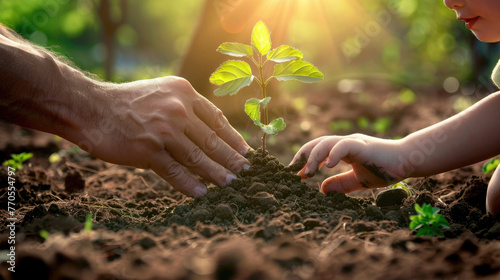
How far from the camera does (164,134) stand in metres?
2.21

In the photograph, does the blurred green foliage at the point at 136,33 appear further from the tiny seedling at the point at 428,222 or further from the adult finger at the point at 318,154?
the tiny seedling at the point at 428,222

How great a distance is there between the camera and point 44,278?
1198mm

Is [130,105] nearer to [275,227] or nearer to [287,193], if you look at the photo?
[287,193]

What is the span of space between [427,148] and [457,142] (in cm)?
16

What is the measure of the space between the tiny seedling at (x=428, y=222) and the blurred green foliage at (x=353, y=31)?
2.40 metres

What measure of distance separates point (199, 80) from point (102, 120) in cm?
328

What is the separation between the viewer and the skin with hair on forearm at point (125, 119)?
2164mm

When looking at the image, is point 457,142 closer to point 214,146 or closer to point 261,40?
point 261,40

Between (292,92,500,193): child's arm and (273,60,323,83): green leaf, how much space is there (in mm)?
365

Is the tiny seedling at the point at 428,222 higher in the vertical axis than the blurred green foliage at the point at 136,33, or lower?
lower
